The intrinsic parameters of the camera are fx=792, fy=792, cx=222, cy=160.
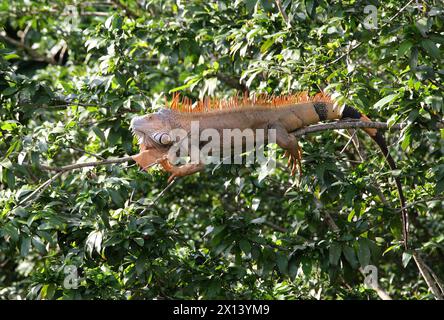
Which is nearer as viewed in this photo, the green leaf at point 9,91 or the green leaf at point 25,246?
the green leaf at point 25,246

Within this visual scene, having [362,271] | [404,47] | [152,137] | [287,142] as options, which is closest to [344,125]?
[287,142]

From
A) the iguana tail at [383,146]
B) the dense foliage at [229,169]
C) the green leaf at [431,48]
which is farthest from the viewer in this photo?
the iguana tail at [383,146]

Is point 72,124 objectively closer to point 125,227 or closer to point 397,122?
point 125,227

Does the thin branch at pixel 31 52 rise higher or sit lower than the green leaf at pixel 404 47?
higher

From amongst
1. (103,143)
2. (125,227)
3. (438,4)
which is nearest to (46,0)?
(103,143)

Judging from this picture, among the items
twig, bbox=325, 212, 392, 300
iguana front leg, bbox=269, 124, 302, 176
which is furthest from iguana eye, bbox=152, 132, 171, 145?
twig, bbox=325, 212, 392, 300

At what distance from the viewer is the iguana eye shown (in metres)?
5.43

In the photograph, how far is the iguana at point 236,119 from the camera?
18.0 ft

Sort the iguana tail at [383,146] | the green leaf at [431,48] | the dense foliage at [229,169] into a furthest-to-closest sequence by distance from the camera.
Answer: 1. the iguana tail at [383,146]
2. the dense foliage at [229,169]
3. the green leaf at [431,48]

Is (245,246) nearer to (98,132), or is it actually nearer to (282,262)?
(282,262)

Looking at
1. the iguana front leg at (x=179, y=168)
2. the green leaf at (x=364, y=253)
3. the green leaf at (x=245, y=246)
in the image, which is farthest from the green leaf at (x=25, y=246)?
the green leaf at (x=364, y=253)

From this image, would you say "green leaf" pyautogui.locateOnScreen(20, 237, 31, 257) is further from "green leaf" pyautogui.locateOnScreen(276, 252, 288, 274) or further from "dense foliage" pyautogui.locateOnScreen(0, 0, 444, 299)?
"green leaf" pyautogui.locateOnScreen(276, 252, 288, 274)

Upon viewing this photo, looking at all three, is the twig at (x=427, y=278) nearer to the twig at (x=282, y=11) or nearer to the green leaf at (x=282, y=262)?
the green leaf at (x=282, y=262)

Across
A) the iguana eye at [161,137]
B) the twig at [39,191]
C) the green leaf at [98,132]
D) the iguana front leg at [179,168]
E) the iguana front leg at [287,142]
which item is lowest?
the twig at [39,191]
